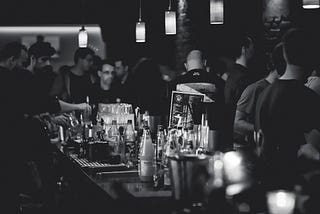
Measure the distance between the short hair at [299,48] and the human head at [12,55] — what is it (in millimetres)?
3054

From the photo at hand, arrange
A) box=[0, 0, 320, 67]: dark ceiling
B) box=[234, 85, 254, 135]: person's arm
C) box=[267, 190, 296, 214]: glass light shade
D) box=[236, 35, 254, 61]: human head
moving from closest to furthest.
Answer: box=[267, 190, 296, 214]: glass light shade → box=[234, 85, 254, 135]: person's arm → box=[236, 35, 254, 61]: human head → box=[0, 0, 320, 67]: dark ceiling

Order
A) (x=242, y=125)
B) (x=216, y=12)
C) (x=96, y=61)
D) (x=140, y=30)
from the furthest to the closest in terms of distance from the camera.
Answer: (x=140, y=30) → (x=96, y=61) → (x=216, y=12) → (x=242, y=125)

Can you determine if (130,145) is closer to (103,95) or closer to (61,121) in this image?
(61,121)

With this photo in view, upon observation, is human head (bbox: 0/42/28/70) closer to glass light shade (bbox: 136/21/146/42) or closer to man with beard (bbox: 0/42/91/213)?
man with beard (bbox: 0/42/91/213)

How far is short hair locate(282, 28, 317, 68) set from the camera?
416 cm

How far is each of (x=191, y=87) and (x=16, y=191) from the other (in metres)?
1.71

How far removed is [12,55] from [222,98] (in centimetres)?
209

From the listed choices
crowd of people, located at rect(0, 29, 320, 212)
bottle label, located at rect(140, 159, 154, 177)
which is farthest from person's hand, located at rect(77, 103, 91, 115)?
bottle label, located at rect(140, 159, 154, 177)

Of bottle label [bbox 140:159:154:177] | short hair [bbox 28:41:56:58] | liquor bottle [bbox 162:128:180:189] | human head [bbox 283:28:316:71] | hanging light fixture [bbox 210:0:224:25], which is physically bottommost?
bottle label [bbox 140:159:154:177]

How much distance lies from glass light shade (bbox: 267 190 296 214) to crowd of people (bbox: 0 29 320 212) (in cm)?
69

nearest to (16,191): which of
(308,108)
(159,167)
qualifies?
(159,167)

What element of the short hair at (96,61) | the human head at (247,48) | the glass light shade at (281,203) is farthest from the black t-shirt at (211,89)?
the short hair at (96,61)

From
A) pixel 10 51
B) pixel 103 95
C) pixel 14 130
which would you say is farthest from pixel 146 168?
pixel 103 95

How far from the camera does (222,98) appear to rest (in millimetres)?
5699
